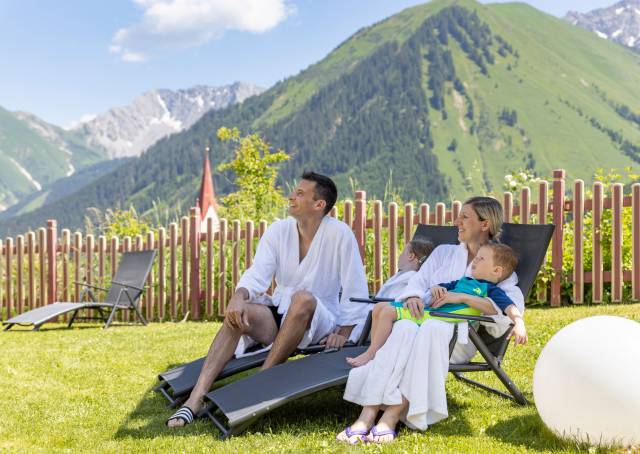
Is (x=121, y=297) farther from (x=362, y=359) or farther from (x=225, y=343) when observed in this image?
(x=362, y=359)

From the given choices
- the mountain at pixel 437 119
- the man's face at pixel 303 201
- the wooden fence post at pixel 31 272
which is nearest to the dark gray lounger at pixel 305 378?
the man's face at pixel 303 201

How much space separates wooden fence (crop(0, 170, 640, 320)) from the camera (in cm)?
738

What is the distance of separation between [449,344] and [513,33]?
634 feet

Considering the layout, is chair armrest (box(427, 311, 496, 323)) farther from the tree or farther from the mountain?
the mountain

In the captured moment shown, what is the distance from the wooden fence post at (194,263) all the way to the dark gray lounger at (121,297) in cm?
86

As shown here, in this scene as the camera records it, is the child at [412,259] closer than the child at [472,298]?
No

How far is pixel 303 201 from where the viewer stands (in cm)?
442

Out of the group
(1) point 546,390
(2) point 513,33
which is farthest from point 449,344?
(2) point 513,33

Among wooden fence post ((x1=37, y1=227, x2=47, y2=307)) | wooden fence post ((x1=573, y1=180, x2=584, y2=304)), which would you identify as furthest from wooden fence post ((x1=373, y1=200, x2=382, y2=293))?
wooden fence post ((x1=37, y1=227, x2=47, y2=307))

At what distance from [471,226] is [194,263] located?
20.6ft

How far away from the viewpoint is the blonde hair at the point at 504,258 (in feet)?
12.2

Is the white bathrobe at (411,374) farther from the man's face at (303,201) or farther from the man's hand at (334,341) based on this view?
the man's face at (303,201)

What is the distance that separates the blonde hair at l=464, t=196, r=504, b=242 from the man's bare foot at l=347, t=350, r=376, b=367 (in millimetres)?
1066

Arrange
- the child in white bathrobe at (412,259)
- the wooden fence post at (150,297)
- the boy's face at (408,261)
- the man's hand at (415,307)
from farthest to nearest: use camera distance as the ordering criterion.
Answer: the wooden fence post at (150,297) < the boy's face at (408,261) < the child in white bathrobe at (412,259) < the man's hand at (415,307)
